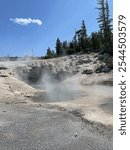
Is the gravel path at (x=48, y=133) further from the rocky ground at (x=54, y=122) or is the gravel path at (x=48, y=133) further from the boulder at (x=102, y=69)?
the boulder at (x=102, y=69)

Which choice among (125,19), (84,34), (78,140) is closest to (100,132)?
(78,140)

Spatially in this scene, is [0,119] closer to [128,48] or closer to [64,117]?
[64,117]

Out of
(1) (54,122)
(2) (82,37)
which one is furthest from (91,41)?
(1) (54,122)

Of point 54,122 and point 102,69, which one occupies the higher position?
point 102,69

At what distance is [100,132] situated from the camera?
19.5 meters

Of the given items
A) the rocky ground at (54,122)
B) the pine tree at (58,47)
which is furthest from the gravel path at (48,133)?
the pine tree at (58,47)

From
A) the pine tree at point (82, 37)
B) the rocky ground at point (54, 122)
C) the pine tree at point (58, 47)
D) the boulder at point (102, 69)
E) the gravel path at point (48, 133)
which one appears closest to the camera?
the gravel path at point (48, 133)

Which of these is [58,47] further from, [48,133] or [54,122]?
[48,133]

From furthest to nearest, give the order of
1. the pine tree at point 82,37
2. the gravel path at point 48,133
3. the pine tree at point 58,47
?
1. the pine tree at point 58,47
2. the pine tree at point 82,37
3. the gravel path at point 48,133

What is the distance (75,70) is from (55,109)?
30474mm

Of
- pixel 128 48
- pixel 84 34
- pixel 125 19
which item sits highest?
pixel 84 34

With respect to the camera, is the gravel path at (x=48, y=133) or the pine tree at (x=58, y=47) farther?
the pine tree at (x=58, y=47)

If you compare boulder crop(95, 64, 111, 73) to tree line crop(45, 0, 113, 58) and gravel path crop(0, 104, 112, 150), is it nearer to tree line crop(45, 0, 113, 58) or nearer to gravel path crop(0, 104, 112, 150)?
tree line crop(45, 0, 113, 58)

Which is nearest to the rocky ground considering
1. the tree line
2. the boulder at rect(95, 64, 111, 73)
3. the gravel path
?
the gravel path
